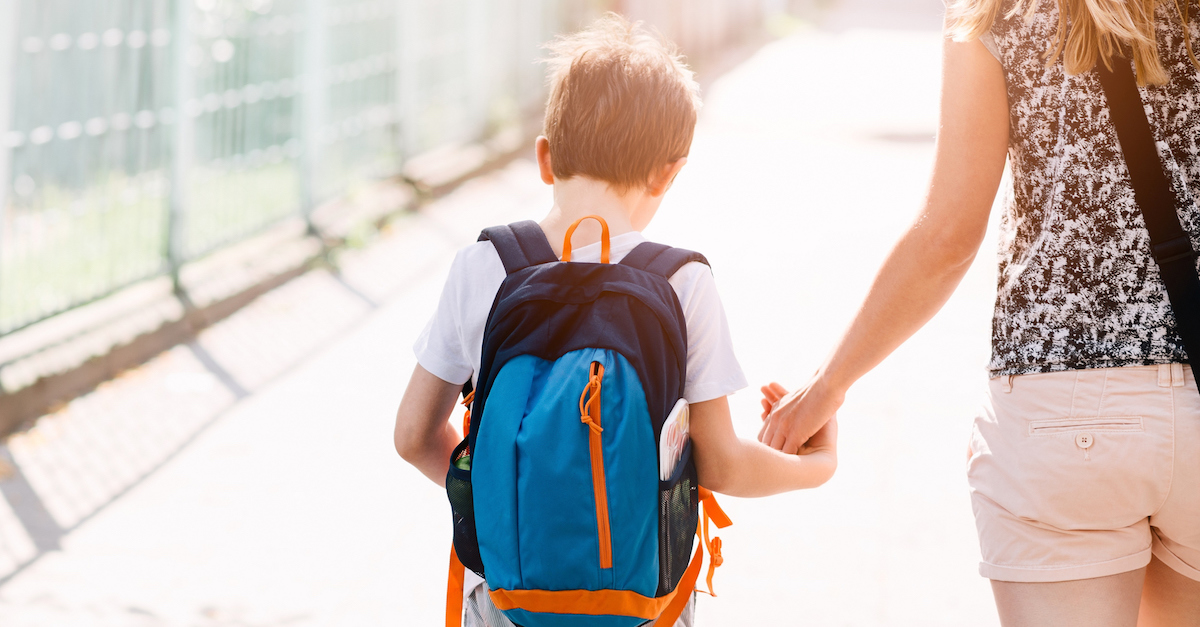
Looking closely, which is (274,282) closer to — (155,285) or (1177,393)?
(155,285)

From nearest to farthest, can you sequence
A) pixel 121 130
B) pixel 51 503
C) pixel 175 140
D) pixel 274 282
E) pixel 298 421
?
pixel 51 503
pixel 298 421
pixel 121 130
pixel 175 140
pixel 274 282

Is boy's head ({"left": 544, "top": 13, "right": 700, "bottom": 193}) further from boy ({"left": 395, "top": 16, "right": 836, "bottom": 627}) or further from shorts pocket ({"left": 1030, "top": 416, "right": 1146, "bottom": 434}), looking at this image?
shorts pocket ({"left": 1030, "top": 416, "right": 1146, "bottom": 434})

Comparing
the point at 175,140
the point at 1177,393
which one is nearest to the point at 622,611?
the point at 1177,393

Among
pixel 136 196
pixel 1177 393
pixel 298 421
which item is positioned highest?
pixel 1177 393

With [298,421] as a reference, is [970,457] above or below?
above

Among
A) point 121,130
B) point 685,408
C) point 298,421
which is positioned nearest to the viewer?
point 685,408

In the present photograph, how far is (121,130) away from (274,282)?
1.47 metres

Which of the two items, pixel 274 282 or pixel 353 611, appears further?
pixel 274 282

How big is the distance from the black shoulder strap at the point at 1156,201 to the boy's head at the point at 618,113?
0.63 m

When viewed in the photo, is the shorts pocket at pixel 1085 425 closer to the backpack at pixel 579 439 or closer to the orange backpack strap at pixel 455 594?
the backpack at pixel 579 439

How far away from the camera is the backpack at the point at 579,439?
1.67 m

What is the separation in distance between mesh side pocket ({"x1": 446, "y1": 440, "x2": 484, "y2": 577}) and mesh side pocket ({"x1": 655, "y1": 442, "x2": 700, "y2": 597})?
279 millimetres

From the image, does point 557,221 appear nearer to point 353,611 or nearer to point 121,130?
point 353,611

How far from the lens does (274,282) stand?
6980 millimetres
